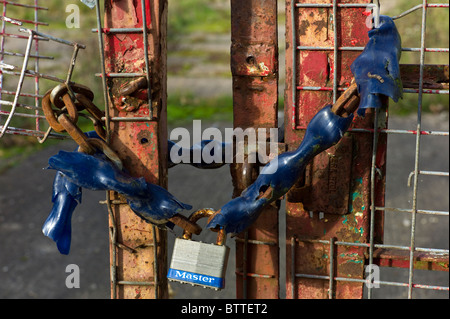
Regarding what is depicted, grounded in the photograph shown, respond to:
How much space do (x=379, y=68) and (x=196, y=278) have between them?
85cm

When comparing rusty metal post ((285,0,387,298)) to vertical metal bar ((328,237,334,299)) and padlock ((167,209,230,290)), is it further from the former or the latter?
padlock ((167,209,230,290))

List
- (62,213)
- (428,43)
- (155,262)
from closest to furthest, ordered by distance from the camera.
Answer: (62,213), (155,262), (428,43)

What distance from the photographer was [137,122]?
1.94 metres

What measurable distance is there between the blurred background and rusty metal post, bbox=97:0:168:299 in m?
1.60

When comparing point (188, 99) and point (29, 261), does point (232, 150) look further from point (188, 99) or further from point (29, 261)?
point (188, 99)

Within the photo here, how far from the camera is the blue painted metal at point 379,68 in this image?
1700 mm

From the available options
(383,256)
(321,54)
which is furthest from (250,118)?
(383,256)

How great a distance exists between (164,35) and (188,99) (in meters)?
6.27

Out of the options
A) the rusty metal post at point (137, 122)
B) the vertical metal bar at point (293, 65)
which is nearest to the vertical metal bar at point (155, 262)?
the rusty metal post at point (137, 122)

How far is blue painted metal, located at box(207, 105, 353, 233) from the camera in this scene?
179 centimetres

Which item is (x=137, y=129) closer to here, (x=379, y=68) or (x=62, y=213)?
(x=62, y=213)

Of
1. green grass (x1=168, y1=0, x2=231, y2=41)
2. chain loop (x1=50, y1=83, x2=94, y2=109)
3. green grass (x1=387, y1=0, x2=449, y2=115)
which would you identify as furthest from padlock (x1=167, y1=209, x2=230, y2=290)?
green grass (x1=168, y1=0, x2=231, y2=41)

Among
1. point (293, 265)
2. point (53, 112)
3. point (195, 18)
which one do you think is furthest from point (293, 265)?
point (195, 18)

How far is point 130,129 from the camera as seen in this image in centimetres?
195
